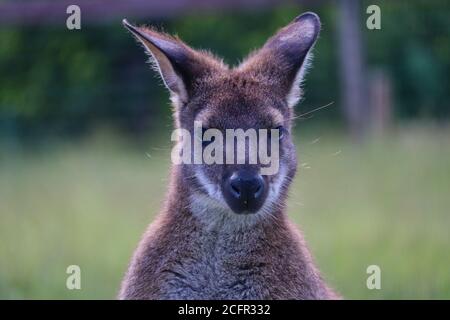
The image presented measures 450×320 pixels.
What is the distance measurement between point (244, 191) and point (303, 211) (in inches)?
274

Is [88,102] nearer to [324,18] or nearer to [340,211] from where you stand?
[324,18]

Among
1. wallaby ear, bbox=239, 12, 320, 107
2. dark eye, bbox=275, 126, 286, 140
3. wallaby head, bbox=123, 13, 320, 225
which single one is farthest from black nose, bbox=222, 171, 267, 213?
wallaby ear, bbox=239, 12, 320, 107

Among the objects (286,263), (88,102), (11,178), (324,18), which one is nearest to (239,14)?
(324,18)

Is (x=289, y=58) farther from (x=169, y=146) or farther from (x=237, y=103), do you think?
(x=169, y=146)

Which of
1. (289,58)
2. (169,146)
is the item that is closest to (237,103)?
(289,58)

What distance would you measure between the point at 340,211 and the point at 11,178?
20.6ft

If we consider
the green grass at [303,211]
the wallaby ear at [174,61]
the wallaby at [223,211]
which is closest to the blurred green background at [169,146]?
the green grass at [303,211]

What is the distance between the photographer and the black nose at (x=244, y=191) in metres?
6.34

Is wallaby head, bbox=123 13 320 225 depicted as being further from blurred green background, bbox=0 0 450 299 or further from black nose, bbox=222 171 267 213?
blurred green background, bbox=0 0 450 299

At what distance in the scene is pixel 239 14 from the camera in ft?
76.3

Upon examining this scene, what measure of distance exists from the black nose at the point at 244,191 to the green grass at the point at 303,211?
0.81m

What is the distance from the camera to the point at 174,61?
6.75 meters

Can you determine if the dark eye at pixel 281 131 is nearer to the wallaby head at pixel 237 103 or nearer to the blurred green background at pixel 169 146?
the wallaby head at pixel 237 103

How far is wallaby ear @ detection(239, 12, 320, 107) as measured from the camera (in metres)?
7.08
